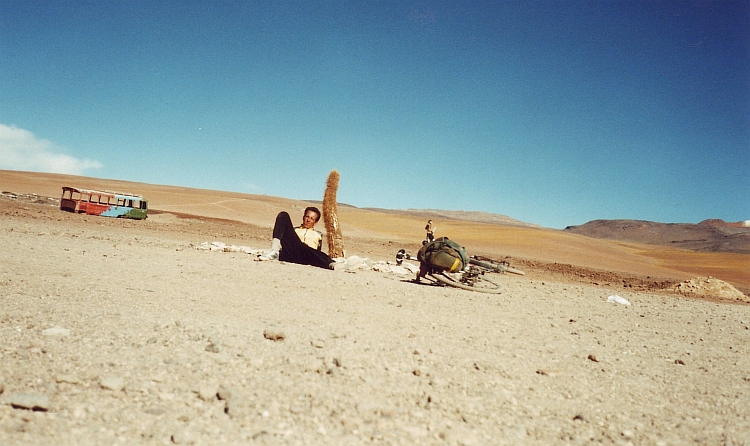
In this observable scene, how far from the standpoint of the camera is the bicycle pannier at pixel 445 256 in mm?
9695

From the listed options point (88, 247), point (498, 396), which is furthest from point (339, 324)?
point (88, 247)

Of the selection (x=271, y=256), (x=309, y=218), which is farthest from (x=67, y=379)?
(x=309, y=218)

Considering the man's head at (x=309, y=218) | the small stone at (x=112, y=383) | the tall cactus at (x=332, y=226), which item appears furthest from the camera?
the tall cactus at (x=332, y=226)

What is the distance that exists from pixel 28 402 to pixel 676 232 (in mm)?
181693

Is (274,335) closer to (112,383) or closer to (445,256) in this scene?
(112,383)

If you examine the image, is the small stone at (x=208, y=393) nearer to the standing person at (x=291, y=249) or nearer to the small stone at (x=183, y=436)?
the small stone at (x=183, y=436)

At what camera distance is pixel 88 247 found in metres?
10.5

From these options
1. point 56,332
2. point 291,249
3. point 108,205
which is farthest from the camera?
point 108,205

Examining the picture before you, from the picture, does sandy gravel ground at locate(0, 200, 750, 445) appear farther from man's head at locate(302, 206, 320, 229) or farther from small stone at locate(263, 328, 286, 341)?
man's head at locate(302, 206, 320, 229)

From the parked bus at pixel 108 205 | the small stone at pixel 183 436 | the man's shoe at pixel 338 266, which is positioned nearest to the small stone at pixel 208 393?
the small stone at pixel 183 436

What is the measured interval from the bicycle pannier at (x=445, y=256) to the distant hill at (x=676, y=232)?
12961 centimetres

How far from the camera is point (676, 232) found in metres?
150

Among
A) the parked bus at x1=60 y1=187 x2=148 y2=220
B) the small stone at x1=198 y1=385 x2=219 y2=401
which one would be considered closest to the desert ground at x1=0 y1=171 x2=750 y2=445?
the small stone at x1=198 y1=385 x2=219 y2=401

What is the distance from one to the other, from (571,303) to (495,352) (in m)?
6.08
